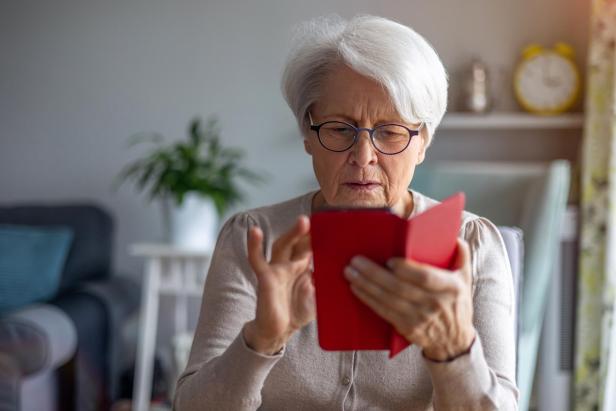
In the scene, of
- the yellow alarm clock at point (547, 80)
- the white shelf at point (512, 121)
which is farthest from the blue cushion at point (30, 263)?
the yellow alarm clock at point (547, 80)

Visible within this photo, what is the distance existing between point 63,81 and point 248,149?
37.3 inches

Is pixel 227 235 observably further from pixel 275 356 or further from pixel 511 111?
pixel 511 111

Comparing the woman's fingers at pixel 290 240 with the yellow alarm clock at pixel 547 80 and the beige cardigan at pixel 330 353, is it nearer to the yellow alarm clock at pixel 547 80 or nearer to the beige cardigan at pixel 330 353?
the beige cardigan at pixel 330 353

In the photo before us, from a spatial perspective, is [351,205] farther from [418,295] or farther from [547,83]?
[547,83]

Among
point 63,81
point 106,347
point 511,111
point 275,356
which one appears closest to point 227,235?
point 275,356

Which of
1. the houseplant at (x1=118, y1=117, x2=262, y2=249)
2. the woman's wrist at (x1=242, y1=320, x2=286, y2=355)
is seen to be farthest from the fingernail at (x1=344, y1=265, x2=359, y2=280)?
the houseplant at (x1=118, y1=117, x2=262, y2=249)

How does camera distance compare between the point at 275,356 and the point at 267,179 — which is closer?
the point at 275,356

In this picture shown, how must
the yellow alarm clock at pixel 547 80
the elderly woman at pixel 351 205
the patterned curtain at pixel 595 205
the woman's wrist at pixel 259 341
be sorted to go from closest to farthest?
the woman's wrist at pixel 259 341 < the elderly woman at pixel 351 205 < the patterned curtain at pixel 595 205 < the yellow alarm clock at pixel 547 80

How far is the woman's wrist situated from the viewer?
1.09 meters

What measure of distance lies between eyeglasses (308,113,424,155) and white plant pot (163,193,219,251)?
1884 mm

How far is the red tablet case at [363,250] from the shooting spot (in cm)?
94

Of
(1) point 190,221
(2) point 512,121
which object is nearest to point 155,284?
(1) point 190,221

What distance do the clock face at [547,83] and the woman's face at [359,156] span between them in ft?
6.26

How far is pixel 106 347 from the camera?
3123 mm
